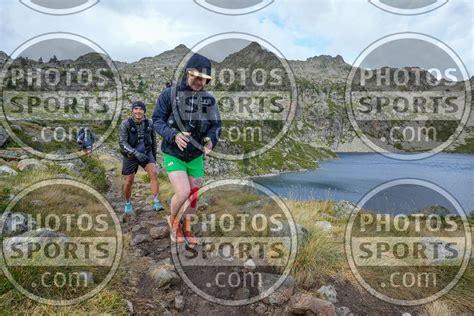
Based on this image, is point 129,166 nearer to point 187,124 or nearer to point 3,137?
point 187,124

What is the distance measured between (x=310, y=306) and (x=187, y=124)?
3324 mm

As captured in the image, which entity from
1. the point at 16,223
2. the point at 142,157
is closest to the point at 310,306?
the point at 16,223

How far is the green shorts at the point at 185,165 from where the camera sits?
5.24 meters

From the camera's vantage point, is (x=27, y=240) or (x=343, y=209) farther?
(x=343, y=209)

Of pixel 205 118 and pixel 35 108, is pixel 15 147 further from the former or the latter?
pixel 35 108

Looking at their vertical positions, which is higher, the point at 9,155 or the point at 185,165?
the point at 185,165

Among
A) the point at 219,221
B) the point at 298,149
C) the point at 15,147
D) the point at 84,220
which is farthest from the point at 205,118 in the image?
the point at 298,149

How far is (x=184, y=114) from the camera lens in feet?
17.0

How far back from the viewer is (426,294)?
187 inches

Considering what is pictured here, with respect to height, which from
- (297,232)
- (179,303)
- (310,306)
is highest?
(297,232)

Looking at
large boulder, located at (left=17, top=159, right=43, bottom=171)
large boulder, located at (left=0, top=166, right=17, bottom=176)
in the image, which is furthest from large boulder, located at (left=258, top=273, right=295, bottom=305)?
large boulder, located at (left=17, top=159, right=43, bottom=171)

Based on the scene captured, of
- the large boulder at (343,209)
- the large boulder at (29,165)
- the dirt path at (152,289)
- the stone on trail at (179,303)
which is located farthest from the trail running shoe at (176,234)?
the large boulder at (29,165)

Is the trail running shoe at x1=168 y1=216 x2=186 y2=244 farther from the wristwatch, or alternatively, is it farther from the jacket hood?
the jacket hood

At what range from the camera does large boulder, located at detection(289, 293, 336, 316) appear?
3814 millimetres
